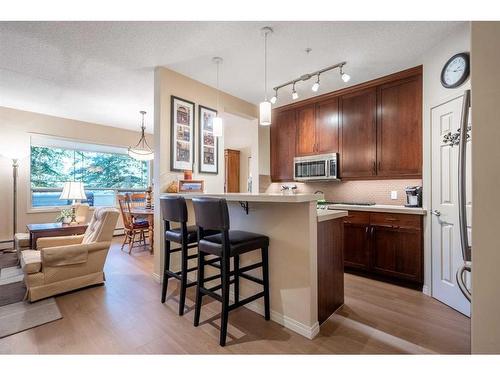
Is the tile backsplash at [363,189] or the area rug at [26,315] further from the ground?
the tile backsplash at [363,189]

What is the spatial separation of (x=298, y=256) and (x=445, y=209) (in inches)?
65.8

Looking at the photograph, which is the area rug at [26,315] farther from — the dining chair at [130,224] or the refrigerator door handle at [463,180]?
the refrigerator door handle at [463,180]

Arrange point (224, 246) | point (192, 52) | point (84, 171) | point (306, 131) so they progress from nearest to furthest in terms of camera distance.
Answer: point (224, 246) → point (192, 52) → point (306, 131) → point (84, 171)

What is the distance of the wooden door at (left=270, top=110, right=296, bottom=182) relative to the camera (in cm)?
426

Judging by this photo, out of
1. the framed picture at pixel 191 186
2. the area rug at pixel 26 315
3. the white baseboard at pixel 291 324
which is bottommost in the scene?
the area rug at pixel 26 315

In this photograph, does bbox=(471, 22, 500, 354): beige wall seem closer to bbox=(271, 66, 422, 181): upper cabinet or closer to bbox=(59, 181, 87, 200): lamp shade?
bbox=(271, 66, 422, 181): upper cabinet

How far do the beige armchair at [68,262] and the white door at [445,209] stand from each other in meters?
3.51

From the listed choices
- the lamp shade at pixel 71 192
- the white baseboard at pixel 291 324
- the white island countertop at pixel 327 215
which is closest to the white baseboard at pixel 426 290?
the white island countertop at pixel 327 215

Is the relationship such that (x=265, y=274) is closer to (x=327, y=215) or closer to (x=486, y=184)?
(x=327, y=215)

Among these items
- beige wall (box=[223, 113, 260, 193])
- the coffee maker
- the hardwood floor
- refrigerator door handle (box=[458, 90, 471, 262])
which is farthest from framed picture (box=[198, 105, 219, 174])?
refrigerator door handle (box=[458, 90, 471, 262])

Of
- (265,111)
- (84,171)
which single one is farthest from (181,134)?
(84,171)

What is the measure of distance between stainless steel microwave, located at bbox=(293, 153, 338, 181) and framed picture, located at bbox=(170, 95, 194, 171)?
1771 millimetres

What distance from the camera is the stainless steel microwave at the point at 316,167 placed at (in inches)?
144

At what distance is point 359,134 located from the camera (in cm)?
345
